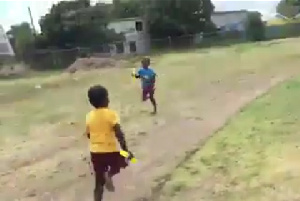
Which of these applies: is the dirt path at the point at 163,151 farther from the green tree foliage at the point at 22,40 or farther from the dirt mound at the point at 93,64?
the green tree foliage at the point at 22,40

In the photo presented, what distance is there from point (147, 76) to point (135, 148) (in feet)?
14.2

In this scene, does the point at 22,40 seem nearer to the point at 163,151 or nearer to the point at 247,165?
the point at 163,151

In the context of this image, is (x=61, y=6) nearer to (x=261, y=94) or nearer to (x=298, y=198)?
(x=261, y=94)

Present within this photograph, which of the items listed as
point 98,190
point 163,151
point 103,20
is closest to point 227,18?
point 103,20

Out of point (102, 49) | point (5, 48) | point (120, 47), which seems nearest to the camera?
point (102, 49)

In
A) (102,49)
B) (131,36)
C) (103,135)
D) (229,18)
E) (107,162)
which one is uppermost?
(103,135)

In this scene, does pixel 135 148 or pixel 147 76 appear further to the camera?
pixel 147 76

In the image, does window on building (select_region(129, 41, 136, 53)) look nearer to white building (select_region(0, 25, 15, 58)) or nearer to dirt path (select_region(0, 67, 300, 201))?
white building (select_region(0, 25, 15, 58))

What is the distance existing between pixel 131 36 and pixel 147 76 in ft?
137

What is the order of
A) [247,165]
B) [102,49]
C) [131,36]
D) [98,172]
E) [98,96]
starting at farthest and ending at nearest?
[131,36]
[102,49]
[247,165]
[98,172]
[98,96]

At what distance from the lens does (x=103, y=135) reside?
6316mm

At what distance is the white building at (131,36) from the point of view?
51.3 metres

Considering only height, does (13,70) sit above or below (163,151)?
below

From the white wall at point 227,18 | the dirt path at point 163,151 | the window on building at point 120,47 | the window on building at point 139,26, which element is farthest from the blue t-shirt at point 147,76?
the white wall at point 227,18
